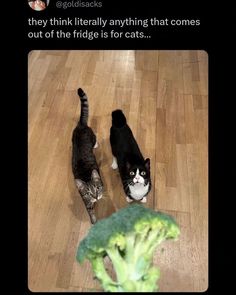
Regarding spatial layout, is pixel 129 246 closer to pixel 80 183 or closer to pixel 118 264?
pixel 118 264

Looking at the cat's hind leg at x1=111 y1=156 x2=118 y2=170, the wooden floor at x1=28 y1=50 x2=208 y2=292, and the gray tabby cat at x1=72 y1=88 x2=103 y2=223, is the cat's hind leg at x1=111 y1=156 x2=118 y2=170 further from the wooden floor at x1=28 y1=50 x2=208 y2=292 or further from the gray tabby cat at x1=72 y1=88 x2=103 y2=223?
the gray tabby cat at x1=72 y1=88 x2=103 y2=223

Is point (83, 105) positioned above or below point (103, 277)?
above

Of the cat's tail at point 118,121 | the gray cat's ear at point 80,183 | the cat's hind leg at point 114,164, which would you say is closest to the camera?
the gray cat's ear at point 80,183

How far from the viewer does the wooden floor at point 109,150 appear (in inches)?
68.1

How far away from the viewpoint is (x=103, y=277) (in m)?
1.19

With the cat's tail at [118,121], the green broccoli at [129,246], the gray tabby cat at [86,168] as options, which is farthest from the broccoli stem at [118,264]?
the cat's tail at [118,121]

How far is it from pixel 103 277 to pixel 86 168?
0.76 metres

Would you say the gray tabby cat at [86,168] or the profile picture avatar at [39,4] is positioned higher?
the profile picture avatar at [39,4]

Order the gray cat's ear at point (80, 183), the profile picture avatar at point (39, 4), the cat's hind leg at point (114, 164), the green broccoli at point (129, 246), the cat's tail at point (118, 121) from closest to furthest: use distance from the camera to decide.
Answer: the green broccoli at point (129, 246) → the profile picture avatar at point (39, 4) → the gray cat's ear at point (80, 183) → the cat's tail at point (118, 121) → the cat's hind leg at point (114, 164)

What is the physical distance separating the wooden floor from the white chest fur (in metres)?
0.15

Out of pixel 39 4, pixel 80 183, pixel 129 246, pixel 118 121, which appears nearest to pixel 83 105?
pixel 118 121

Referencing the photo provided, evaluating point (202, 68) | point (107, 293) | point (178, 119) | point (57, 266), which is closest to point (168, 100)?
point (178, 119)

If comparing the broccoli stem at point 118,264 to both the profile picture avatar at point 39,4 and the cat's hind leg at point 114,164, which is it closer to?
the cat's hind leg at point 114,164

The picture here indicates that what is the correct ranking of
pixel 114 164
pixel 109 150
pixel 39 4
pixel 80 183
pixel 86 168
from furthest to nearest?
pixel 109 150 → pixel 114 164 → pixel 86 168 → pixel 80 183 → pixel 39 4
